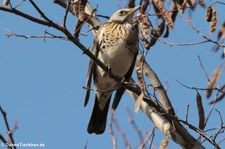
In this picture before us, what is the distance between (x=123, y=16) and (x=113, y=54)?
629 millimetres

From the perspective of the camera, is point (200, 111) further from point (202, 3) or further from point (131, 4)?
point (131, 4)

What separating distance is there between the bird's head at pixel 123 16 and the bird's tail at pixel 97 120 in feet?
3.36

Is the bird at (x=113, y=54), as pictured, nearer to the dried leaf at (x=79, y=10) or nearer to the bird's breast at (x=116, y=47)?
the bird's breast at (x=116, y=47)

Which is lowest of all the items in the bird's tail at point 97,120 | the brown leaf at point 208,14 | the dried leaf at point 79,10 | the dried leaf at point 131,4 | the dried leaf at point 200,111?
the bird's tail at point 97,120

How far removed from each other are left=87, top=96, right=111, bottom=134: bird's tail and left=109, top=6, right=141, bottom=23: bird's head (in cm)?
102

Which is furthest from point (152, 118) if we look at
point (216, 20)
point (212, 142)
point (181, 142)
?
point (216, 20)

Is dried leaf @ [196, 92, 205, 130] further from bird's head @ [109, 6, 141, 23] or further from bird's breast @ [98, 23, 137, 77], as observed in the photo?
bird's head @ [109, 6, 141, 23]

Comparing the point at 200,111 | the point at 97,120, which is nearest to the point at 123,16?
the point at 97,120

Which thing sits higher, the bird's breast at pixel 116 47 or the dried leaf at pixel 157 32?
the dried leaf at pixel 157 32

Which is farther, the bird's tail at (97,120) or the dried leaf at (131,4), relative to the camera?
the bird's tail at (97,120)

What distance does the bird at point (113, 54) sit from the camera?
624cm

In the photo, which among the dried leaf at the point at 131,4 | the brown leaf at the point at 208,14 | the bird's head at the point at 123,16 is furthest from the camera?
the bird's head at the point at 123,16

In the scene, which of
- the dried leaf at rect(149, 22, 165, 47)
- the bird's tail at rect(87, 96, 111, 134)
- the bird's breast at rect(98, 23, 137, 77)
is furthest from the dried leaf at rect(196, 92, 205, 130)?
the bird's tail at rect(87, 96, 111, 134)

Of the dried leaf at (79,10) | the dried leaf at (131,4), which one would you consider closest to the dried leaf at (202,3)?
the dried leaf at (79,10)
